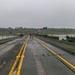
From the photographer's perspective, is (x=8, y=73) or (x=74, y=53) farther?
(x=74, y=53)

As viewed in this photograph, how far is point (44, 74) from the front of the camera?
1135 cm

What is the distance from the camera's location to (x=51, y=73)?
11.7m

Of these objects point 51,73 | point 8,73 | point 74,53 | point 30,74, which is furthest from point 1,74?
point 74,53

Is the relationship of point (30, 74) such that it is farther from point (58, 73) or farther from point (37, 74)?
point (58, 73)

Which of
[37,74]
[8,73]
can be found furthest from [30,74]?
[8,73]

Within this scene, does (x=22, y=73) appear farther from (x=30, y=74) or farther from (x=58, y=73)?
(x=58, y=73)

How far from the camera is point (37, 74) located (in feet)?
37.3

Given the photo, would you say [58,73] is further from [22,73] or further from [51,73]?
[22,73]

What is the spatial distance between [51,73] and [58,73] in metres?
0.33

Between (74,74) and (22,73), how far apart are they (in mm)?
2404

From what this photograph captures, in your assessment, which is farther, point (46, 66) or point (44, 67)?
point (46, 66)

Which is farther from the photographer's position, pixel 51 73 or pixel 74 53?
pixel 74 53

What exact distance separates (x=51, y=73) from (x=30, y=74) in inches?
39.4

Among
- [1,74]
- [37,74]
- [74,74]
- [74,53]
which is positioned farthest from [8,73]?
[74,53]
